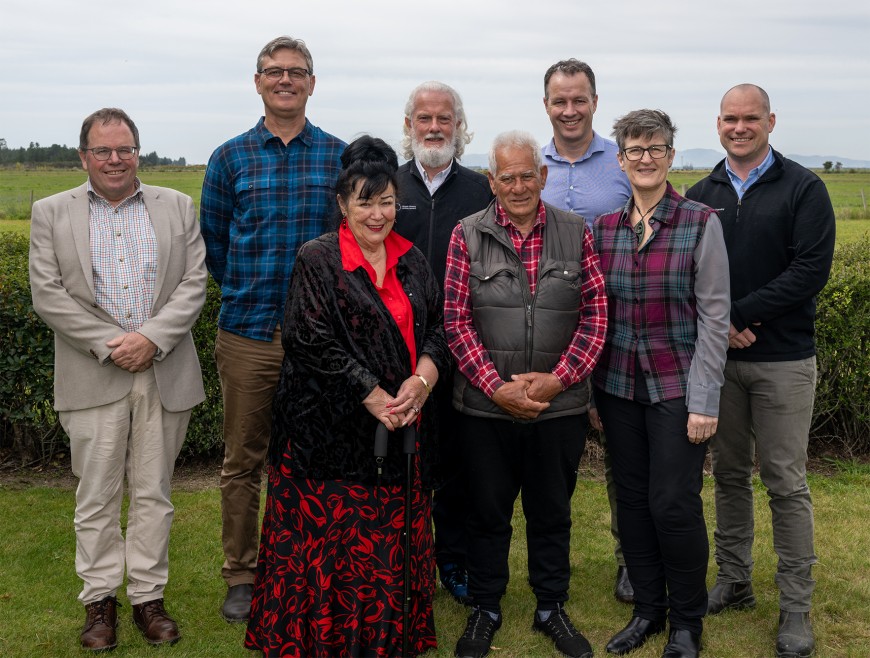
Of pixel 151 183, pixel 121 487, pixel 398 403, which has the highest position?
pixel 151 183

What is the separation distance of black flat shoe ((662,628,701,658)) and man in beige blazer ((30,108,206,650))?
101 inches

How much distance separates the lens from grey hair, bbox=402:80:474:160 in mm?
4965

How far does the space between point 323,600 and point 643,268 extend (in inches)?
87.8

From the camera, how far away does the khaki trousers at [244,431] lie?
4.79 m

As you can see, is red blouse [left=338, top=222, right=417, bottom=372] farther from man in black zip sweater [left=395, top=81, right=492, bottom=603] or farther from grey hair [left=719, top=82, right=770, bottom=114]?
grey hair [left=719, top=82, right=770, bottom=114]

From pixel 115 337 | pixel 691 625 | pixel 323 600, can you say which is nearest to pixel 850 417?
pixel 691 625

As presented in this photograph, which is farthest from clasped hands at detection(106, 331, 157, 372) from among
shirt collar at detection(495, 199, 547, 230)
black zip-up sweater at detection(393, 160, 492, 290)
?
shirt collar at detection(495, 199, 547, 230)

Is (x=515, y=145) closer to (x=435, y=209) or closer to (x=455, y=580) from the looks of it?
(x=435, y=209)

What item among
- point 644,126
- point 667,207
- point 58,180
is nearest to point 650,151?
point 644,126

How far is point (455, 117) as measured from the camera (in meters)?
4.96

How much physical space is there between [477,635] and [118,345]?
2355mm

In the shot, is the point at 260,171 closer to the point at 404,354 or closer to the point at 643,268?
the point at 404,354

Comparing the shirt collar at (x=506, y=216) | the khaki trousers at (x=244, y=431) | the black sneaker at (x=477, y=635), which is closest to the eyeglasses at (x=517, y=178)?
the shirt collar at (x=506, y=216)

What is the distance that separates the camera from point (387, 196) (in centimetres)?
414
